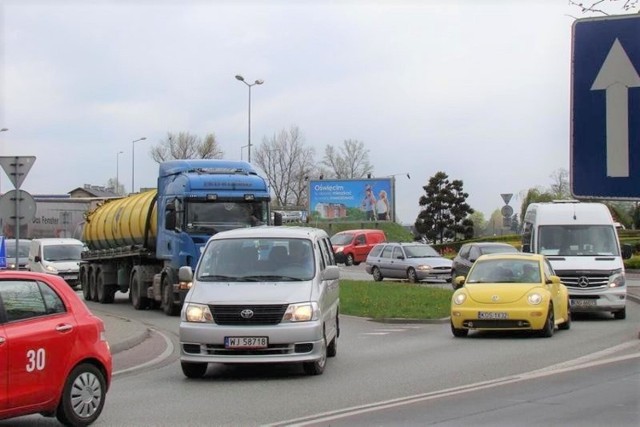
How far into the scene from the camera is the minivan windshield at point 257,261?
12.3 metres

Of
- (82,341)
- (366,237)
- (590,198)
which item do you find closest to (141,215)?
(82,341)

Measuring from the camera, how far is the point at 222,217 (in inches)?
842

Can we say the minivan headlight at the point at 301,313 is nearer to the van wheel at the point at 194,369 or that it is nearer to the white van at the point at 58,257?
the van wheel at the point at 194,369

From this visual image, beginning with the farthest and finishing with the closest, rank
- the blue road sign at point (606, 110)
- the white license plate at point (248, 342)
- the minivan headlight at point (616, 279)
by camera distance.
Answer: the minivan headlight at point (616, 279) < the white license plate at point (248, 342) < the blue road sign at point (606, 110)

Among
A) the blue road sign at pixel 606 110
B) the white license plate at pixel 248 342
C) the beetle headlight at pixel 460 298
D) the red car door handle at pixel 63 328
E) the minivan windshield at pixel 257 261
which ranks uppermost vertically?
the blue road sign at pixel 606 110

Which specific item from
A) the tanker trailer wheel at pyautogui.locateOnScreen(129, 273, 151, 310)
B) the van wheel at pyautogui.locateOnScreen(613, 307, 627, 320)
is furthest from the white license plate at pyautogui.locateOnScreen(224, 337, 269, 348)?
the tanker trailer wheel at pyautogui.locateOnScreen(129, 273, 151, 310)

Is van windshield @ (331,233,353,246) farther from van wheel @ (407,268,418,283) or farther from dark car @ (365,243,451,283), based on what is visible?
van wheel @ (407,268,418,283)

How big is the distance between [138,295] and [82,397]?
16542mm

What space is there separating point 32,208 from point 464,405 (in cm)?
1085

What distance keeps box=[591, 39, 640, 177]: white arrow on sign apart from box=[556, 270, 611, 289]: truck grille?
1460 centimetres

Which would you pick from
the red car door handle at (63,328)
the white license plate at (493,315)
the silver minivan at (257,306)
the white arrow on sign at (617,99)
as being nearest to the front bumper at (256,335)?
the silver minivan at (257,306)

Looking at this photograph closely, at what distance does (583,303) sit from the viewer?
19.8 meters

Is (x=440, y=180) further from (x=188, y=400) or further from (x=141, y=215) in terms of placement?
(x=188, y=400)

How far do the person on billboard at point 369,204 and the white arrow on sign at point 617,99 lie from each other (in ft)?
223
